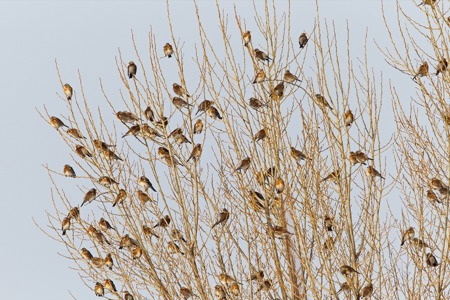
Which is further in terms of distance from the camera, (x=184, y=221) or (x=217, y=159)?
(x=217, y=159)

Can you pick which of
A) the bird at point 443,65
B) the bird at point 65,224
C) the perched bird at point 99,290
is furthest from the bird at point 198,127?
the bird at point 443,65

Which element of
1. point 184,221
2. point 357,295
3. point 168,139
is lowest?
point 357,295

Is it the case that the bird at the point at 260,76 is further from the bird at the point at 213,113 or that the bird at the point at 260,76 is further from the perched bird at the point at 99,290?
the perched bird at the point at 99,290

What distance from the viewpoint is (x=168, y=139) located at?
9727mm

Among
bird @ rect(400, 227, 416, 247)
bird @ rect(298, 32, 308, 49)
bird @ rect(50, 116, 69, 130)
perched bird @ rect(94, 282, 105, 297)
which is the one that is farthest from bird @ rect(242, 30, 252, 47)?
perched bird @ rect(94, 282, 105, 297)

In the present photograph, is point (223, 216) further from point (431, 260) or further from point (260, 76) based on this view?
point (431, 260)

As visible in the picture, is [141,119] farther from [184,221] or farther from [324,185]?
[324,185]

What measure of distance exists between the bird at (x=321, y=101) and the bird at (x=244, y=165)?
2.71 feet

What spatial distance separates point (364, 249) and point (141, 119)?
7.99 ft

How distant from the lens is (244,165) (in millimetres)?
9516

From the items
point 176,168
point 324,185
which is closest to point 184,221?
point 176,168

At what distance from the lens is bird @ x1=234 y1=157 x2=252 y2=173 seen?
31.1 feet

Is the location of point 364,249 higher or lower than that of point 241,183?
lower

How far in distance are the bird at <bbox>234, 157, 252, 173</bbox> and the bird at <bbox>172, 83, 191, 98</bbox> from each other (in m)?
0.84
